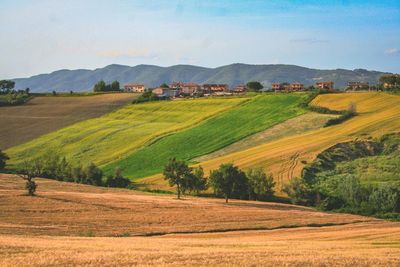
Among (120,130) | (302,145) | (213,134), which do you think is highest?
(302,145)

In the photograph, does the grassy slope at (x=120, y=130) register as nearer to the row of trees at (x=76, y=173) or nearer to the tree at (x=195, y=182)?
the row of trees at (x=76, y=173)

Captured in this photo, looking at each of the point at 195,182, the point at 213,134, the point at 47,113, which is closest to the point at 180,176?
the point at 195,182

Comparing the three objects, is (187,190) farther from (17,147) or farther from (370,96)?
(370,96)

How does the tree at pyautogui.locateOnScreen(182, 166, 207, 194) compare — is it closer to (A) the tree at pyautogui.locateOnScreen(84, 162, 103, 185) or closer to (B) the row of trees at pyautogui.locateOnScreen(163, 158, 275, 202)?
(B) the row of trees at pyautogui.locateOnScreen(163, 158, 275, 202)

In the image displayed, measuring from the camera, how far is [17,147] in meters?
117

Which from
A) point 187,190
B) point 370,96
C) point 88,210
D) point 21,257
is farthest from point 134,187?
point 370,96

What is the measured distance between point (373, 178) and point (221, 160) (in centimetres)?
2560

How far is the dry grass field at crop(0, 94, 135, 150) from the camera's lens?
13000 cm

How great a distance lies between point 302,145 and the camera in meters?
90.1

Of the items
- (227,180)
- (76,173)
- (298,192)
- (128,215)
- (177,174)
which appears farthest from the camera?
(76,173)

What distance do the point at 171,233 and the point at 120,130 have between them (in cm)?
8485

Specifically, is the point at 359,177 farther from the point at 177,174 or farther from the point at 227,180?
the point at 177,174

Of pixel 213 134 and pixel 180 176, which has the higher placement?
pixel 213 134

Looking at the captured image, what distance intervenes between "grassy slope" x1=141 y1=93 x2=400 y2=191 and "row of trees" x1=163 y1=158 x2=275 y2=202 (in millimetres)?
3656
